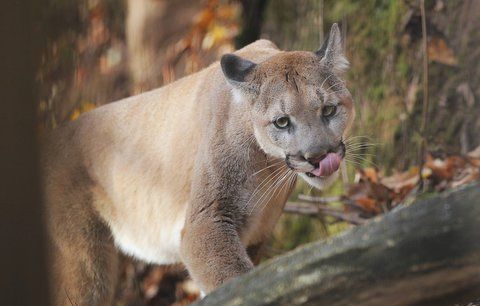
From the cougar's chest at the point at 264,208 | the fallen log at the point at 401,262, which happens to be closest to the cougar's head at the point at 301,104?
the cougar's chest at the point at 264,208

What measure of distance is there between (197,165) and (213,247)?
1.75 ft

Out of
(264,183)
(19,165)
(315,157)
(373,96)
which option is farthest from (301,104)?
(373,96)

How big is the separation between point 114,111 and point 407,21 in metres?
2.92

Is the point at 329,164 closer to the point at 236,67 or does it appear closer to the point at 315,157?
the point at 315,157

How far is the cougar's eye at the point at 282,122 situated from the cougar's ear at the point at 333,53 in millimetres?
444

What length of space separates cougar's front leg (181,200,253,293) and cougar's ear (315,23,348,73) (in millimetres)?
991

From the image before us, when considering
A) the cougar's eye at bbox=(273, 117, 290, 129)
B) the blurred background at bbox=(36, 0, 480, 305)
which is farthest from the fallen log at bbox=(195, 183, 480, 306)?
the blurred background at bbox=(36, 0, 480, 305)

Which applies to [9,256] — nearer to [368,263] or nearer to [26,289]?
[26,289]

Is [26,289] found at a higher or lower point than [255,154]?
higher

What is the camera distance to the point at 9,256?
1557mm

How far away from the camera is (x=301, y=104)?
4051 millimetres

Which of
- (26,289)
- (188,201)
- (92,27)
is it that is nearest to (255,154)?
(188,201)

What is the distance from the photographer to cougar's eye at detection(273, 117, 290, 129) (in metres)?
4.10

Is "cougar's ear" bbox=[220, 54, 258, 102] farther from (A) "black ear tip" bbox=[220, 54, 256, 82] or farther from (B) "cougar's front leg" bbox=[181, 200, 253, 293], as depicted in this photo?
(B) "cougar's front leg" bbox=[181, 200, 253, 293]
